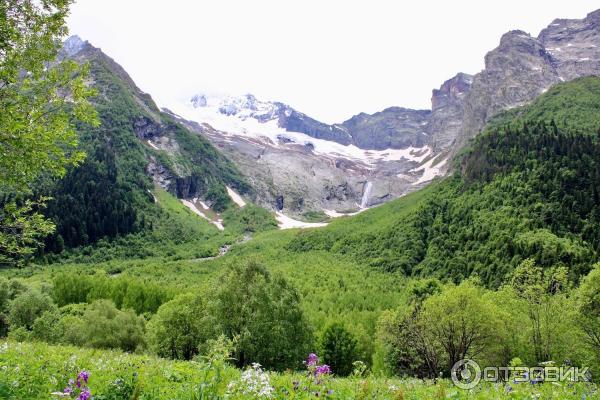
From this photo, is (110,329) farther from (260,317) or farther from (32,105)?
(32,105)

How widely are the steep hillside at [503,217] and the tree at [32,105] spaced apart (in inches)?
3855

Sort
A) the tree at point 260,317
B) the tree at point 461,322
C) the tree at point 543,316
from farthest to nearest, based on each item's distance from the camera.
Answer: the tree at point 543,316 → the tree at point 260,317 → the tree at point 461,322

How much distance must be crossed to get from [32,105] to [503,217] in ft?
394

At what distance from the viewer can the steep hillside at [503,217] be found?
98000 millimetres

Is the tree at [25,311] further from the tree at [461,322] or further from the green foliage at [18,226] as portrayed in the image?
the green foliage at [18,226]

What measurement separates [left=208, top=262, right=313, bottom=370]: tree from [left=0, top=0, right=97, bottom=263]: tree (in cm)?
2936

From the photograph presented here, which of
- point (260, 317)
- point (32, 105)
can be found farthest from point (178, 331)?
point (32, 105)

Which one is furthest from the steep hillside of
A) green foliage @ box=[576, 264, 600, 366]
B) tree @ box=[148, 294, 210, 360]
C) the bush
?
the bush

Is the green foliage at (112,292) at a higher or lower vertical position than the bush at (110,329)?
lower

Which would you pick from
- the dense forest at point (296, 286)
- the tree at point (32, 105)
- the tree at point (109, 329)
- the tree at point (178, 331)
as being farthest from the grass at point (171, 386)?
the tree at point (109, 329)

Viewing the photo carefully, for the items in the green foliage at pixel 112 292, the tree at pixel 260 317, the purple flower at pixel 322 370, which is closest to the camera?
the purple flower at pixel 322 370

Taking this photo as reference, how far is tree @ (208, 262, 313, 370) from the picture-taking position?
42406mm

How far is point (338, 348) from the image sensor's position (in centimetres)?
6912

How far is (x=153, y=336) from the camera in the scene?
5369 cm
